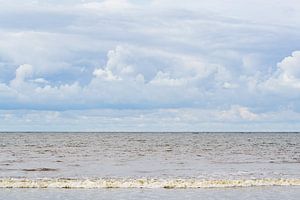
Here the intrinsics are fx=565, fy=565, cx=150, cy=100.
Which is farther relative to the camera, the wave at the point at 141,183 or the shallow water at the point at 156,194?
the wave at the point at 141,183

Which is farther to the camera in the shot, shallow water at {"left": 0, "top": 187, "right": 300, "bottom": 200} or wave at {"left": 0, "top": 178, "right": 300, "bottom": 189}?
wave at {"left": 0, "top": 178, "right": 300, "bottom": 189}

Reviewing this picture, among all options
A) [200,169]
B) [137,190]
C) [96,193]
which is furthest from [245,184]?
[200,169]

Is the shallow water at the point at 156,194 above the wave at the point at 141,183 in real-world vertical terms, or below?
below

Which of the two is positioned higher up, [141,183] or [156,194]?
[141,183]

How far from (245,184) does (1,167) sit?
25013 mm

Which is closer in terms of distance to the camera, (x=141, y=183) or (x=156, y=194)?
(x=156, y=194)

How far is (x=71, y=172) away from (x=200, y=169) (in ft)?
37.8

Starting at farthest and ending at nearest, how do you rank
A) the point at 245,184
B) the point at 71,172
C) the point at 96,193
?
1. the point at 71,172
2. the point at 245,184
3. the point at 96,193

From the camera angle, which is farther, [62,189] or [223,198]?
[62,189]

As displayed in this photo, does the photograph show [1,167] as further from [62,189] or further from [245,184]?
[245,184]

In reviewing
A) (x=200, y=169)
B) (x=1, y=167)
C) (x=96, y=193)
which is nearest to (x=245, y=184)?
(x=96, y=193)

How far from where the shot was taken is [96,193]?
32.7m

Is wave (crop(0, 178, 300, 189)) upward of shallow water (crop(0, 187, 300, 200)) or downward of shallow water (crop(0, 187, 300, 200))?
upward

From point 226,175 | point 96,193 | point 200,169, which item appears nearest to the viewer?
point 96,193
